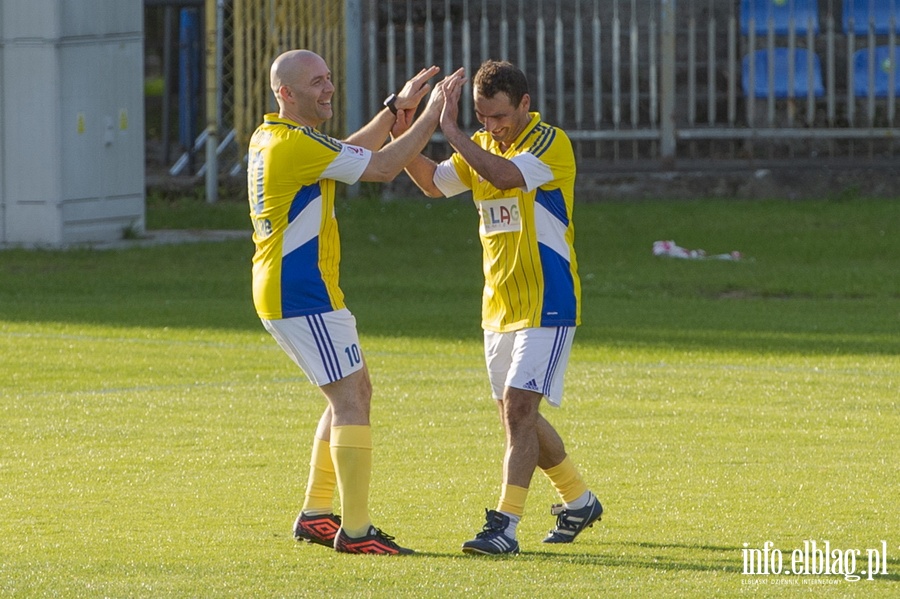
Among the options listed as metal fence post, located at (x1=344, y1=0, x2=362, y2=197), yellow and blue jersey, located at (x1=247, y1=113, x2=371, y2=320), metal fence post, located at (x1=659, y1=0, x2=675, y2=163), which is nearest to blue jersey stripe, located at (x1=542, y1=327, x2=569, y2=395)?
yellow and blue jersey, located at (x1=247, y1=113, x2=371, y2=320)

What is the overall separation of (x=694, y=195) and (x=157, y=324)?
10.7m

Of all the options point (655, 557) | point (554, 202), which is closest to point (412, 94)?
point (554, 202)

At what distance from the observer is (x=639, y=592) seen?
233 inches

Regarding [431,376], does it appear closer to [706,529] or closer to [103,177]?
[706,529]

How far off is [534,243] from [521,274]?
0.13 metres

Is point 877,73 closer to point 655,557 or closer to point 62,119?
point 62,119

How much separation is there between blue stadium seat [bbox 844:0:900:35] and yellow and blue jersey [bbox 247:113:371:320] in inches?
733

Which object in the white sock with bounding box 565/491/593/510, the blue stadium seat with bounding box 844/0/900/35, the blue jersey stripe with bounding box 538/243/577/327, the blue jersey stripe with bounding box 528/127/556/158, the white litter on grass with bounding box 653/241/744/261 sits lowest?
the white sock with bounding box 565/491/593/510

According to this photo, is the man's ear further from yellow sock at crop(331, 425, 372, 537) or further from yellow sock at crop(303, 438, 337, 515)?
yellow sock at crop(303, 438, 337, 515)

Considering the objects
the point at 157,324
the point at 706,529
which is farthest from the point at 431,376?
the point at 706,529

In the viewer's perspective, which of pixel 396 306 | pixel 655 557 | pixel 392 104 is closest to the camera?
pixel 655 557

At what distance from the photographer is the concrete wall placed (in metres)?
20.2

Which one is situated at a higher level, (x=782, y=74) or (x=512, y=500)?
(x=782, y=74)

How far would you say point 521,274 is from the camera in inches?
265
